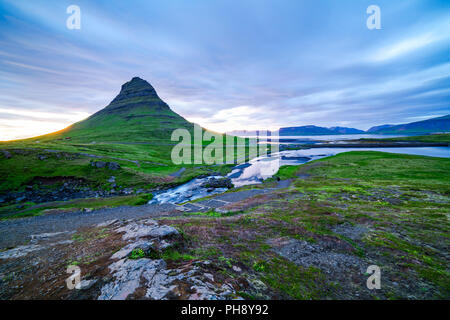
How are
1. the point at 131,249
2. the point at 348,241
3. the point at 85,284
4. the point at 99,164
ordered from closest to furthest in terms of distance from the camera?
the point at 85,284 < the point at 131,249 < the point at 348,241 < the point at 99,164

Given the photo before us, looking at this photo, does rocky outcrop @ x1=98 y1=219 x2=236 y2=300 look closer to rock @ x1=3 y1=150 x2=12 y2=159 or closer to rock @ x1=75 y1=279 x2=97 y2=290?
rock @ x1=75 y1=279 x2=97 y2=290

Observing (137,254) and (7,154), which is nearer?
(137,254)

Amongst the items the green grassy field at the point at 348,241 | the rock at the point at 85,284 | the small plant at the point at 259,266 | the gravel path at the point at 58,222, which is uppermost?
the rock at the point at 85,284

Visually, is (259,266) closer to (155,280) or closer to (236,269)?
(236,269)

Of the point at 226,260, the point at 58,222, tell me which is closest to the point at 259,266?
the point at 226,260

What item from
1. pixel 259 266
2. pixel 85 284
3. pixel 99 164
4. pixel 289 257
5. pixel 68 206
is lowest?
pixel 68 206

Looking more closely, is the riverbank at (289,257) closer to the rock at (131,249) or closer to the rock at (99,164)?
the rock at (131,249)

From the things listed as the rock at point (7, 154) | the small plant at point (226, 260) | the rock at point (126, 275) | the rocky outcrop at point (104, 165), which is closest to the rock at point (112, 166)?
the rocky outcrop at point (104, 165)

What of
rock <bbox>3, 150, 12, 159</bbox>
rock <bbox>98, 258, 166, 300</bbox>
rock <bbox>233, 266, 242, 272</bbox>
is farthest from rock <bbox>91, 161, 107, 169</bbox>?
rock <bbox>233, 266, 242, 272</bbox>

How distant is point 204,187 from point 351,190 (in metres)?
36.9

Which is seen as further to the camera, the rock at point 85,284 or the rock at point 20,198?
the rock at point 20,198

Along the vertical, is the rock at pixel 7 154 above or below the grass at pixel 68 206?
above

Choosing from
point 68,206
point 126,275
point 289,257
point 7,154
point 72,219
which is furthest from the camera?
point 7,154

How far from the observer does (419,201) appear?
24.7 m
